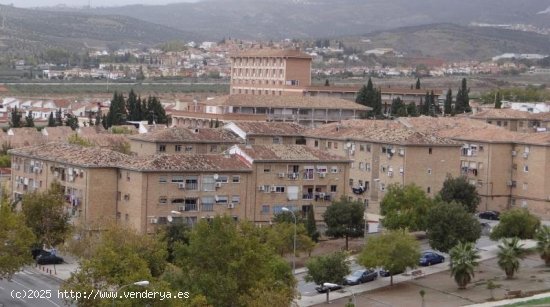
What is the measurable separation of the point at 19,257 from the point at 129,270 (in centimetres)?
668

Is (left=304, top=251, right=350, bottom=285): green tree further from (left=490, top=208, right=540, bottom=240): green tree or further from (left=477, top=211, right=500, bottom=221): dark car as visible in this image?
(left=477, top=211, right=500, bottom=221): dark car

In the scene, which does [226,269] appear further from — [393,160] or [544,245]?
[393,160]

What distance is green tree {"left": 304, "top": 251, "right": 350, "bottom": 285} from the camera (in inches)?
1890

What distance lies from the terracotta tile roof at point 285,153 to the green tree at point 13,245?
15334mm

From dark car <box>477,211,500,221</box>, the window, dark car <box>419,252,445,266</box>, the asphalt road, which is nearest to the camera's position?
the asphalt road

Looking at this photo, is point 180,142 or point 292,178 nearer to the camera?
point 292,178

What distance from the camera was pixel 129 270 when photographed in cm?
3931

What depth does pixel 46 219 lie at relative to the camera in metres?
53.0

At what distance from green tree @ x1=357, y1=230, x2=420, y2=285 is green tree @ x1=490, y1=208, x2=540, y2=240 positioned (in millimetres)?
7420

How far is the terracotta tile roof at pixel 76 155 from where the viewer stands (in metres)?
57.8

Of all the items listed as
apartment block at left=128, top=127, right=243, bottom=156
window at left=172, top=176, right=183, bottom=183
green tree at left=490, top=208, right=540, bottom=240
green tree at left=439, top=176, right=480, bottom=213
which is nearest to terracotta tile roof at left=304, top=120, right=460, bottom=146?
green tree at left=439, top=176, right=480, bottom=213

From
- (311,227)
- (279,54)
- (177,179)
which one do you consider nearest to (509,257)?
(311,227)

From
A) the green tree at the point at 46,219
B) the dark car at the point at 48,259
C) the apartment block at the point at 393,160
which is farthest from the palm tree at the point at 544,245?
the dark car at the point at 48,259

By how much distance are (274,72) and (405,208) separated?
5976 cm
